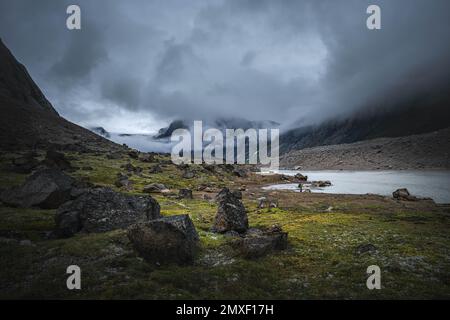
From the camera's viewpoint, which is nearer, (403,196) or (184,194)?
(184,194)

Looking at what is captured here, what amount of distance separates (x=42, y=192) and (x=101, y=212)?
13.5 m

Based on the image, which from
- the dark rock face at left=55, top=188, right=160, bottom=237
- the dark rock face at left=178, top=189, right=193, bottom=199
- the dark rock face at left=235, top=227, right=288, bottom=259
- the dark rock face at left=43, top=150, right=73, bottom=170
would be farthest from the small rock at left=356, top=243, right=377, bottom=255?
the dark rock face at left=43, top=150, right=73, bottom=170

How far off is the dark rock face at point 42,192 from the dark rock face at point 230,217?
2061 centimetres

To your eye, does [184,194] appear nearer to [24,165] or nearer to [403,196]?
[24,165]

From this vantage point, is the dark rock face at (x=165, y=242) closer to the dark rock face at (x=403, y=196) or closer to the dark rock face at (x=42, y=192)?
the dark rock face at (x=42, y=192)

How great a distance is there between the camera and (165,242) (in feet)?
64.7

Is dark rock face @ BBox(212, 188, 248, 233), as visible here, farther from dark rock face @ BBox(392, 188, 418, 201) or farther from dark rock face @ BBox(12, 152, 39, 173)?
dark rock face @ BBox(12, 152, 39, 173)

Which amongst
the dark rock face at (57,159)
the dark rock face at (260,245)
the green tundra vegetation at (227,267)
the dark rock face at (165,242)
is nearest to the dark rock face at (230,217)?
the green tundra vegetation at (227,267)

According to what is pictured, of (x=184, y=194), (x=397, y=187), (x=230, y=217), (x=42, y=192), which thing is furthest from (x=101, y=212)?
(x=397, y=187)

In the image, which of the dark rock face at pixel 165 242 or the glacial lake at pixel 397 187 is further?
the glacial lake at pixel 397 187

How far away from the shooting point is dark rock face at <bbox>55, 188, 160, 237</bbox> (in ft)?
84.9

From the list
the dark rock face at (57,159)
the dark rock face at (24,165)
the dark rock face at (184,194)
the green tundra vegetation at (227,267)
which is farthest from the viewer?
the dark rock face at (57,159)

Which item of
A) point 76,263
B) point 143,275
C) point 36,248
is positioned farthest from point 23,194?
point 143,275

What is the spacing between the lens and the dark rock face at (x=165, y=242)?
19.6 meters
